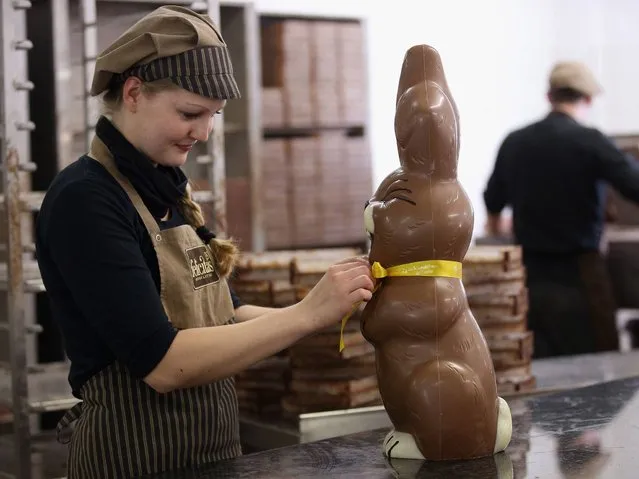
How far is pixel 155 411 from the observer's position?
1.65 m

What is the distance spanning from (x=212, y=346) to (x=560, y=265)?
8.81 ft

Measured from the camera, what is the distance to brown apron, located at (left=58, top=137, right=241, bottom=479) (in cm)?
163

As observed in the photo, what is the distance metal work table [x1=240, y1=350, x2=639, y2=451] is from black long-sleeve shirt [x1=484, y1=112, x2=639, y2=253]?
1.05 meters

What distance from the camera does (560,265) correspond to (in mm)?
3938

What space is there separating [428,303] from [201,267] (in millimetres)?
451

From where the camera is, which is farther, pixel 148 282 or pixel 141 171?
pixel 141 171

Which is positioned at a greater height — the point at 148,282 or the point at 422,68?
the point at 422,68

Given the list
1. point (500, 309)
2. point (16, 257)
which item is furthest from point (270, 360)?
point (16, 257)

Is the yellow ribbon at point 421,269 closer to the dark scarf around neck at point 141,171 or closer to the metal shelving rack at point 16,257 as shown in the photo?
the dark scarf around neck at point 141,171

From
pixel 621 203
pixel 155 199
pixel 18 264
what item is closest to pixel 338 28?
pixel 621 203

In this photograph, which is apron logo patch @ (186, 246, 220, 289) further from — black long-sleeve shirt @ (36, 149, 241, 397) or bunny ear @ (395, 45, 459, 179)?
bunny ear @ (395, 45, 459, 179)

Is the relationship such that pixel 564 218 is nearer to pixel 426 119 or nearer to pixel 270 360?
pixel 270 360

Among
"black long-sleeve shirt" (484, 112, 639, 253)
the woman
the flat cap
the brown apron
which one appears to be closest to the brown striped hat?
the woman

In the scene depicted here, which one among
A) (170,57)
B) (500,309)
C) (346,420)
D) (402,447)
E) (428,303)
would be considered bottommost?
(346,420)
